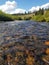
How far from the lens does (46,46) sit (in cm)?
969

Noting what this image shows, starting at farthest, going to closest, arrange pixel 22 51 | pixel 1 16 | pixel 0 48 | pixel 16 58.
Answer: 1. pixel 1 16
2. pixel 0 48
3. pixel 22 51
4. pixel 16 58

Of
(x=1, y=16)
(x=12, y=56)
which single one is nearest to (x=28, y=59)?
(x=12, y=56)

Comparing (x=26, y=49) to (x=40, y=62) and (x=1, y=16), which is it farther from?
(x=1, y=16)

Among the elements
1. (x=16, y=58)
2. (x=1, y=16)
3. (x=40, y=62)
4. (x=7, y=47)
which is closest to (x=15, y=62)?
(x=16, y=58)

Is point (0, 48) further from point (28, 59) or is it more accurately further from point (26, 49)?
point (28, 59)

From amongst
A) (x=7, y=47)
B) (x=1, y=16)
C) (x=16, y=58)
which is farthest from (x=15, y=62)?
(x=1, y=16)

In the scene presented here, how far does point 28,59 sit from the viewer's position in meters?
8.20

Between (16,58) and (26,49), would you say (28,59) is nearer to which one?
(16,58)

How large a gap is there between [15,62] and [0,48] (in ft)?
6.64

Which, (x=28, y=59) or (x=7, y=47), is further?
(x=7, y=47)

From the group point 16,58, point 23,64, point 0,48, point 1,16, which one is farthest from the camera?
point 1,16

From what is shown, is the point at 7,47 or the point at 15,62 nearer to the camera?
the point at 15,62

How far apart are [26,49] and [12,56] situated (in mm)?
1129

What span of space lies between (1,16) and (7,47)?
38.7 meters
